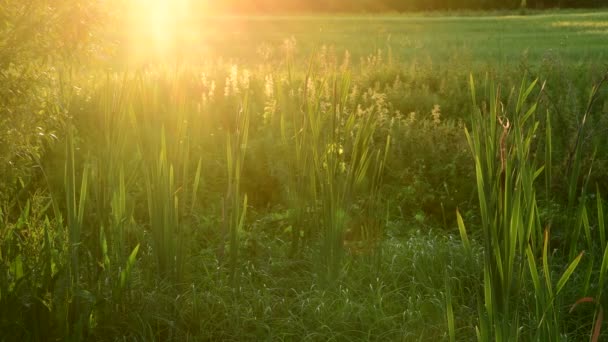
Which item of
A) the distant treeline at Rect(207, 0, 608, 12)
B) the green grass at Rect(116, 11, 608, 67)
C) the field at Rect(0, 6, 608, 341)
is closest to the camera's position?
the field at Rect(0, 6, 608, 341)

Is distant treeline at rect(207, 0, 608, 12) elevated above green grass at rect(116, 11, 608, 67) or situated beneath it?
situated beneath

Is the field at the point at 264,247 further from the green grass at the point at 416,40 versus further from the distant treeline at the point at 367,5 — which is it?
the distant treeline at the point at 367,5

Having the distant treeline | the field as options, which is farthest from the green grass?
the distant treeline

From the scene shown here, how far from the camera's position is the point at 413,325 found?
3.49 m

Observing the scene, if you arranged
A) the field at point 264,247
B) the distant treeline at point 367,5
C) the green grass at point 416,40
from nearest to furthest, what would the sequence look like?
1. the field at point 264,247
2. the green grass at point 416,40
3. the distant treeline at point 367,5

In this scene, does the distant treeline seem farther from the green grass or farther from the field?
the field

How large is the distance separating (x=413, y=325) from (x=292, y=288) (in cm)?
63

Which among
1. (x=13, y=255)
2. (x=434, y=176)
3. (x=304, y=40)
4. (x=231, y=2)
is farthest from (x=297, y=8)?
(x=13, y=255)

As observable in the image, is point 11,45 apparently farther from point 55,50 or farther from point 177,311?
point 177,311

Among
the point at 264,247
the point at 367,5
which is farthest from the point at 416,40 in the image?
the point at 367,5

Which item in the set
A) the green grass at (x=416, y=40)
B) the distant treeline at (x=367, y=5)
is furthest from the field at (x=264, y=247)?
the distant treeline at (x=367, y=5)

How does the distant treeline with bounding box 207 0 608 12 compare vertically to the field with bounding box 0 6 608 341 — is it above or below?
below

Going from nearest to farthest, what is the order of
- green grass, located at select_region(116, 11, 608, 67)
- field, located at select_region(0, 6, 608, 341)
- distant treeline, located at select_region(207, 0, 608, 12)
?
field, located at select_region(0, 6, 608, 341) < green grass, located at select_region(116, 11, 608, 67) < distant treeline, located at select_region(207, 0, 608, 12)

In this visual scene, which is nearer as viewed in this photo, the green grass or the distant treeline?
the green grass
